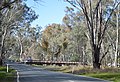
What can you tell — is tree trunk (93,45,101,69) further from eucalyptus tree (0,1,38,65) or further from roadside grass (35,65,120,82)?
eucalyptus tree (0,1,38,65)

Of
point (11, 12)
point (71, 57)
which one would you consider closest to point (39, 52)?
point (71, 57)

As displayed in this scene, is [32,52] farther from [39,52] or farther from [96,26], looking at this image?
[96,26]

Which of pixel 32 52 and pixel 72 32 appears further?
pixel 32 52

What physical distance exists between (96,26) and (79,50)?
6316 cm

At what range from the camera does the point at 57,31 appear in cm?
10681

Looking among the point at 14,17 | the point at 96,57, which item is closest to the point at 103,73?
the point at 96,57

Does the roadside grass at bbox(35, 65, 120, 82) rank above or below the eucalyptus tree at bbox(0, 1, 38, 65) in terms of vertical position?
below

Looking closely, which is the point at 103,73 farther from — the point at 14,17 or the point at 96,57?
the point at 14,17

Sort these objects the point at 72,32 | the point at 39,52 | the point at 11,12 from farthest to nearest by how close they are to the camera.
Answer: the point at 39,52
the point at 72,32
the point at 11,12

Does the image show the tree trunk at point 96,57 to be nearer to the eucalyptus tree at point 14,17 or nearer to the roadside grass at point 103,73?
the roadside grass at point 103,73

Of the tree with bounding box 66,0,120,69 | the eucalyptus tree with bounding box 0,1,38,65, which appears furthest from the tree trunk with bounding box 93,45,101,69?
the eucalyptus tree with bounding box 0,1,38,65

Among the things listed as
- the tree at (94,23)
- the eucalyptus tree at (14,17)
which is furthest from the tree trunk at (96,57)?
the eucalyptus tree at (14,17)

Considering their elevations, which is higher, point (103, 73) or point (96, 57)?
point (96, 57)

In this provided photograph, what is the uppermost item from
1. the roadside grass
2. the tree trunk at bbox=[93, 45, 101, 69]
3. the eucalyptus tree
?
the eucalyptus tree
